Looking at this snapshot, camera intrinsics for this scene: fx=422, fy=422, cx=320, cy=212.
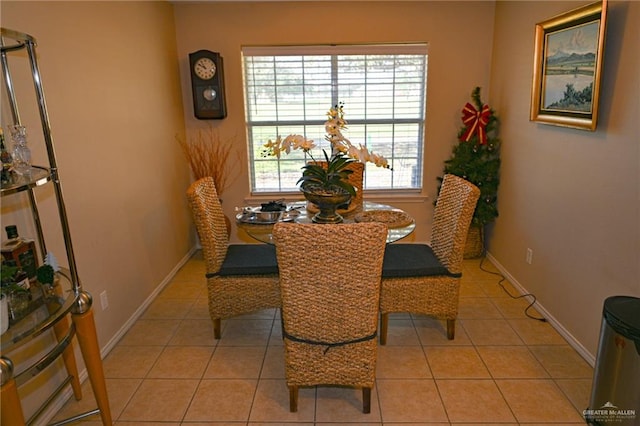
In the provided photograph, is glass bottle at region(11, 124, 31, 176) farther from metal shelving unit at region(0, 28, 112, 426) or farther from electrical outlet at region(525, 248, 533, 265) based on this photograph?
electrical outlet at region(525, 248, 533, 265)

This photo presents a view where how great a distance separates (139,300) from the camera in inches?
123

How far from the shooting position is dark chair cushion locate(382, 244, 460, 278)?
2.53 metres

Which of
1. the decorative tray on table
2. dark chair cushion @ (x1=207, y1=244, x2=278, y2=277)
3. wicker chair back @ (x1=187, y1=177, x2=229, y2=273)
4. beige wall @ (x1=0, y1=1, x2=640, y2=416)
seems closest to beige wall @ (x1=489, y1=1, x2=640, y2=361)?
beige wall @ (x1=0, y1=1, x2=640, y2=416)

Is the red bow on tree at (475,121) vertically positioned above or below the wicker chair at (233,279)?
above

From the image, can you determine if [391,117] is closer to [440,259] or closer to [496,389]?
[440,259]

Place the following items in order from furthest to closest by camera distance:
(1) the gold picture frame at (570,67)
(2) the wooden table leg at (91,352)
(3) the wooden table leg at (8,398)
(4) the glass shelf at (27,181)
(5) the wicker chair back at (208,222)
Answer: (5) the wicker chair back at (208,222) → (1) the gold picture frame at (570,67) → (2) the wooden table leg at (91,352) → (4) the glass shelf at (27,181) → (3) the wooden table leg at (8,398)

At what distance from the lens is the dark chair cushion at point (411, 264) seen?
2534mm

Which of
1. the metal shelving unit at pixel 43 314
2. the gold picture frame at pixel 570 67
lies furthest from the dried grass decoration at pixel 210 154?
the gold picture frame at pixel 570 67

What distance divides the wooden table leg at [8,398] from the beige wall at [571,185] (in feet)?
8.69

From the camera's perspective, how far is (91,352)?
6.01 ft

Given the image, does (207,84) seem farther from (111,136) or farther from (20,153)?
(20,153)

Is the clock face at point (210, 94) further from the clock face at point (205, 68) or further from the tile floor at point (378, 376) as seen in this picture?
the tile floor at point (378, 376)

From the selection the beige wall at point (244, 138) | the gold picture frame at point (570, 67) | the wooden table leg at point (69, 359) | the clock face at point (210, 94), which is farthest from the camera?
the clock face at point (210, 94)

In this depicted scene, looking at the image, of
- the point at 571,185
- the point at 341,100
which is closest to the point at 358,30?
the point at 341,100
